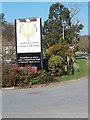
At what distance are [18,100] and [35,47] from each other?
10.9m

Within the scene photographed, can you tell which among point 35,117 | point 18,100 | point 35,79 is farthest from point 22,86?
point 35,117

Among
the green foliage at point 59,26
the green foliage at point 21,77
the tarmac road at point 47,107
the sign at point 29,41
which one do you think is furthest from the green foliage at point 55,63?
the green foliage at point 59,26

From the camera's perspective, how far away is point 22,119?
9.47 meters

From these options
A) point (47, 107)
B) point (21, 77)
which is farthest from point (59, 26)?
point (47, 107)

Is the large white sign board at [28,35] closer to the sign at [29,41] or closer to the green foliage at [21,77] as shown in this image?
the sign at [29,41]

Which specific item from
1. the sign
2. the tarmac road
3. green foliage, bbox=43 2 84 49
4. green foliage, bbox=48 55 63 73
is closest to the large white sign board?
the sign

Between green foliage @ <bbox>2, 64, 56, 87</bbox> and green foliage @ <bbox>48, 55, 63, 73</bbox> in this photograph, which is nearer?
green foliage @ <bbox>2, 64, 56, 87</bbox>

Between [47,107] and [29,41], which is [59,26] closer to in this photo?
[29,41]

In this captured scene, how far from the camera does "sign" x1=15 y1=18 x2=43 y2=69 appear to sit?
79.2ft

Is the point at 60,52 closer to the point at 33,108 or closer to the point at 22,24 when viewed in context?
the point at 22,24

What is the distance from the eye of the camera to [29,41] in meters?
24.4

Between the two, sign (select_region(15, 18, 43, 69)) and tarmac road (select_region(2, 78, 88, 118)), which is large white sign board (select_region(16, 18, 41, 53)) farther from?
tarmac road (select_region(2, 78, 88, 118))

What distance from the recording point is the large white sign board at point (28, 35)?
24.2 metres

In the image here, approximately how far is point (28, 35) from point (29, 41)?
0.42 metres
